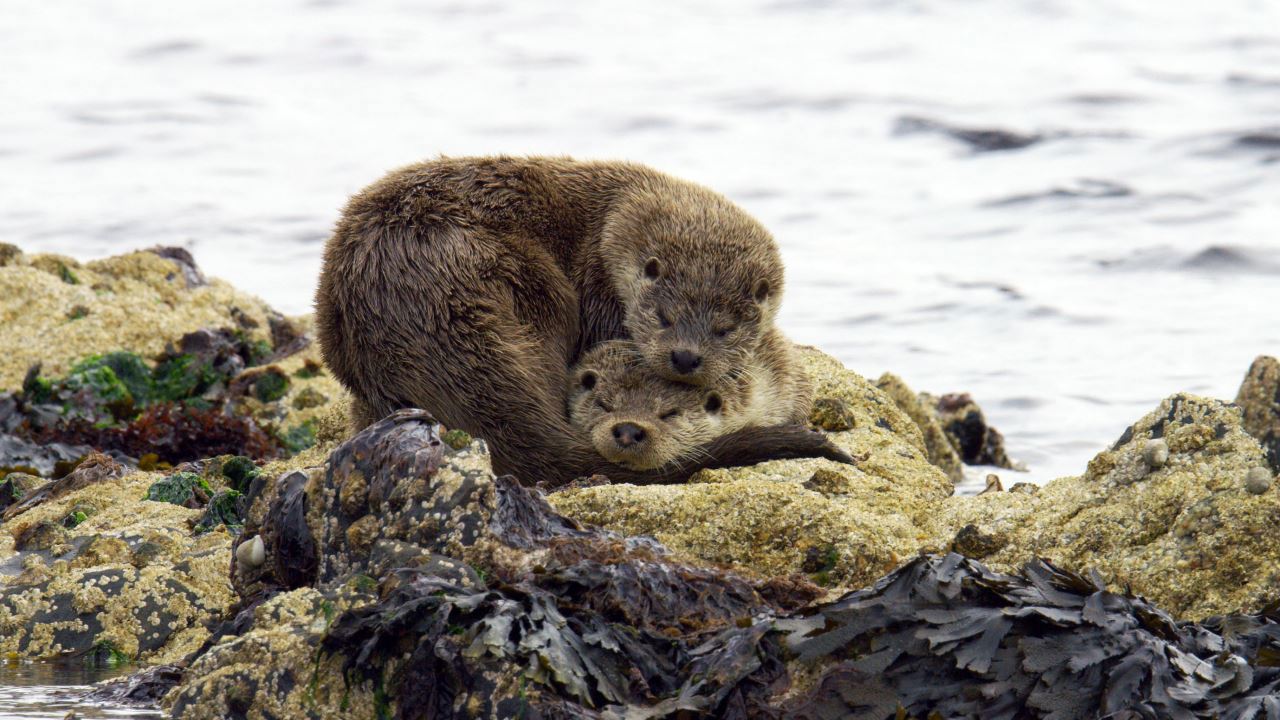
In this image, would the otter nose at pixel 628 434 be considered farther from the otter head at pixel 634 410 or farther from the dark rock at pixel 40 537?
the dark rock at pixel 40 537

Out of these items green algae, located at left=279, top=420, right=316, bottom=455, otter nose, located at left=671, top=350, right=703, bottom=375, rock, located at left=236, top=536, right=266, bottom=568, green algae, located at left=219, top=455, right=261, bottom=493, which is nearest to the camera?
rock, located at left=236, top=536, right=266, bottom=568

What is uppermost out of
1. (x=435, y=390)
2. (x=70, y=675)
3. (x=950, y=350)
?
(x=435, y=390)

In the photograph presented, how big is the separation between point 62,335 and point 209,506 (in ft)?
12.6

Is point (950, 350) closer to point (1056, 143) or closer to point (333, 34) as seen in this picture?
point (1056, 143)

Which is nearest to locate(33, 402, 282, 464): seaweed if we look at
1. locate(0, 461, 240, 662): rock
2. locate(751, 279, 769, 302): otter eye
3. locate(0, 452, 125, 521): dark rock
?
locate(0, 452, 125, 521): dark rock

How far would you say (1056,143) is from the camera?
57.0ft

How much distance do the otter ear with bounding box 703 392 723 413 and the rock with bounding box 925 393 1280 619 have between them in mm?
1446

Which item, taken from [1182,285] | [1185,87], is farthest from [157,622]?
[1185,87]

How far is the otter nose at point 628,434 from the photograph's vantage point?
18.4 ft

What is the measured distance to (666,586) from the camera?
3791mm

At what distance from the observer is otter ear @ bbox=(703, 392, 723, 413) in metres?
6.16

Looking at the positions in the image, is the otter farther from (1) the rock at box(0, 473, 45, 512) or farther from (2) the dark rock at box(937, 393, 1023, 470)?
(2) the dark rock at box(937, 393, 1023, 470)

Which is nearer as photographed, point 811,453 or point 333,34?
point 811,453

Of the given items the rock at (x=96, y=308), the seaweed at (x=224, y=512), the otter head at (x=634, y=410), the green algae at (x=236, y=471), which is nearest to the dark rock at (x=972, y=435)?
the otter head at (x=634, y=410)
